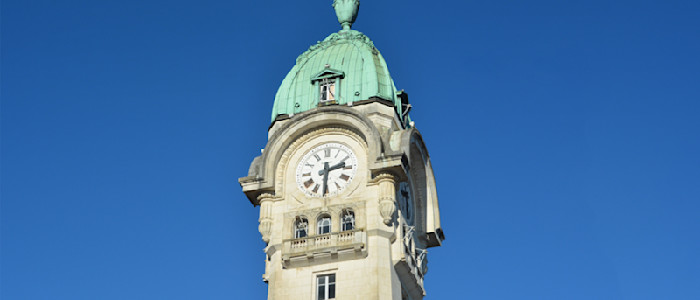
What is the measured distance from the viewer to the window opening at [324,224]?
184 ft

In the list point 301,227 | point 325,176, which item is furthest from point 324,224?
point 325,176

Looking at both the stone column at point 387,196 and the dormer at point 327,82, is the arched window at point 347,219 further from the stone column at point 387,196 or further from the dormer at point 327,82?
the dormer at point 327,82

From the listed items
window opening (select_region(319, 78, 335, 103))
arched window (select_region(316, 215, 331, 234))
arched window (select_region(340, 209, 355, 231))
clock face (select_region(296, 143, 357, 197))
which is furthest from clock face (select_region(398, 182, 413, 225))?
window opening (select_region(319, 78, 335, 103))

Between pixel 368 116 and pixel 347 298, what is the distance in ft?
36.2

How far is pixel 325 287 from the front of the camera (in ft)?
178

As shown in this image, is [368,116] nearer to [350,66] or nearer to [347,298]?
[350,66]

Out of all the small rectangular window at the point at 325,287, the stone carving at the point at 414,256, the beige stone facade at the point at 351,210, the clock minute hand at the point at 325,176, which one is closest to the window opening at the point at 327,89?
the beige stone facade at the point at 351,210

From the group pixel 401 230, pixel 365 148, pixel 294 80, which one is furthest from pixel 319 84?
pixel 401 230

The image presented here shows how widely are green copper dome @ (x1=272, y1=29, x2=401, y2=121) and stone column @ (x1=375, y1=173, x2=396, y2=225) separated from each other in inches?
224

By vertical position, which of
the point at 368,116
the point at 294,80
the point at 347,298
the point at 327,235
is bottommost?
the point at 347,298

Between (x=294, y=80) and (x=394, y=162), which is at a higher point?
(x=294, y=80)

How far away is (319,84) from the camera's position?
6125 cm

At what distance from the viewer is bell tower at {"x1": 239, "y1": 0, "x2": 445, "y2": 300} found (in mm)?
54250

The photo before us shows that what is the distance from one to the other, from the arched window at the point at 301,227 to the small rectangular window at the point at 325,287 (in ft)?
9.53
